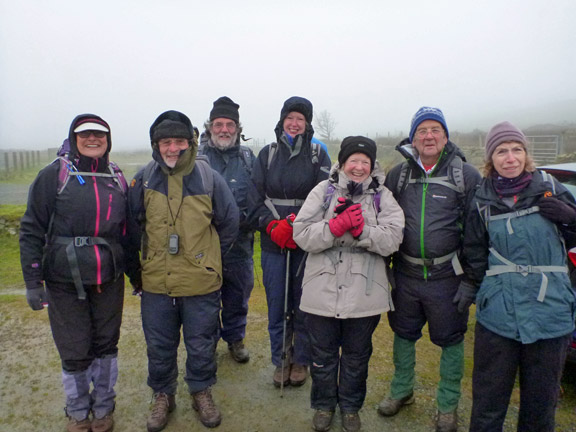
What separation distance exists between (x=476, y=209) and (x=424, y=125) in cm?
83

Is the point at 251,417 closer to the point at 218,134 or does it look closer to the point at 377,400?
the point at 377,400

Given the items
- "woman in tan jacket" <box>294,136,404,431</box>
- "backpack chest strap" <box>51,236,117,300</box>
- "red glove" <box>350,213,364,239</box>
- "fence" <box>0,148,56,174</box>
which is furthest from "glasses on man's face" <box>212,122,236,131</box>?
"fence" <box>0,148,56,174</box>

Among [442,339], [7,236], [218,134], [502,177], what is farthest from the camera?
[7,236]

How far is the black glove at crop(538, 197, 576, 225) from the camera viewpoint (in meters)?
2.53

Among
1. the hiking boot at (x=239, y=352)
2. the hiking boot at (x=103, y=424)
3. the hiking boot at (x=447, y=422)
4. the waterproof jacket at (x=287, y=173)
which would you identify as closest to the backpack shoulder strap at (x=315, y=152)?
the waterproof jacket at (x=287, y=173)

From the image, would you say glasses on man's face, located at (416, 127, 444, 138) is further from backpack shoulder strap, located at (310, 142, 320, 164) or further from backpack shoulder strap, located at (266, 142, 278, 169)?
backpack shoulder strap, located at (266, 142, 278, 169)

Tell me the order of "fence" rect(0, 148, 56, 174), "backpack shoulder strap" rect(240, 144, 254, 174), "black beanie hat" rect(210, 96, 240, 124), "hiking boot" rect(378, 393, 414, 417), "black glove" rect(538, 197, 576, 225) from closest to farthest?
"black glove" rect(538, 197, 576, 225) → "hiking boot" rect(378, 393, 414, 417) → "black beanie hat" rect(210, 96, 240, 124) → "backpack shoulder strap" rect(240, 144, 254, 174) → "fence" rect(0, 148, 56, 174)

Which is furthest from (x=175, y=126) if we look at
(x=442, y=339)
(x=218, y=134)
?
(x=442, y=339)

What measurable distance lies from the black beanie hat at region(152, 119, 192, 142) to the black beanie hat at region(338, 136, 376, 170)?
4.15ft

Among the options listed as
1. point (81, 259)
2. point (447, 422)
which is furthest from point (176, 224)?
point (447, 422)

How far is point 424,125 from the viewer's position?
10.8ft

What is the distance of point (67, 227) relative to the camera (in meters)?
3.08

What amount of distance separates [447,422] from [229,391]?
6.22 ft

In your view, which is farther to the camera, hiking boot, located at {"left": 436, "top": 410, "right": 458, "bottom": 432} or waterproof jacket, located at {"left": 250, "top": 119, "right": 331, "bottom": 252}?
waterproof jacket, located at {"left": 250, "top": 119, "right": 331, "bottom": 252}
